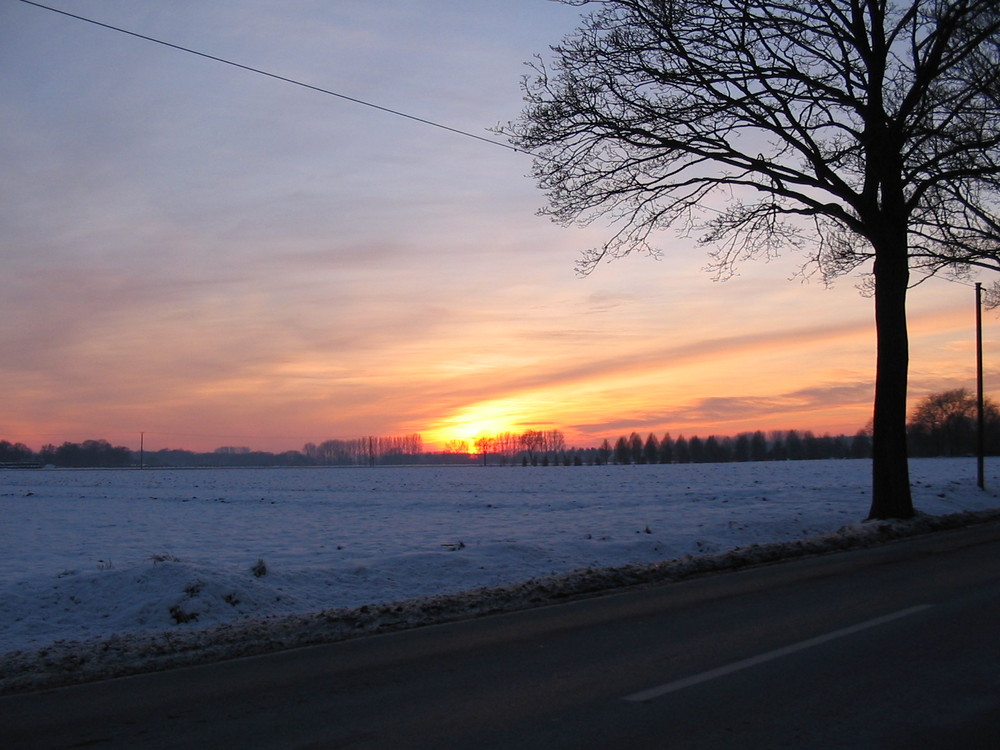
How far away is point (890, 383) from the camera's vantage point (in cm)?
1739

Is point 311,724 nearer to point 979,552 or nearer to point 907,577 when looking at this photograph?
point 907,577

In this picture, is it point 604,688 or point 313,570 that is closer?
point 604,688

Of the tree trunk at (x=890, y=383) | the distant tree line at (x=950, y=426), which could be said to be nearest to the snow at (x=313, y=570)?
the tree trunk at (x=890, y=383)

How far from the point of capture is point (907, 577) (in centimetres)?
1032

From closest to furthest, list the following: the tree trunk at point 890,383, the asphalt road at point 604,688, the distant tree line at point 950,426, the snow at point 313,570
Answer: the asphalt road at point 604,688, the snow at point 313,570, the tree trunk at point 890,383, the distant tree line at point 950,426

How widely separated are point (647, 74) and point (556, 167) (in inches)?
100

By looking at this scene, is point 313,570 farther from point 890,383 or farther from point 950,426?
point 950,426

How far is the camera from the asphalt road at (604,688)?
480 centimetres

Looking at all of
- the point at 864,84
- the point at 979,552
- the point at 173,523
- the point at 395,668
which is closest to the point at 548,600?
the point at 395,668

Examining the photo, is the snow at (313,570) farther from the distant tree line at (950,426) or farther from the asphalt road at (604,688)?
the distant tree line at (950,426)

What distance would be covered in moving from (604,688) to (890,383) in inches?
552

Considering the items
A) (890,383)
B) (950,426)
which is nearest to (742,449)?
(950,426)

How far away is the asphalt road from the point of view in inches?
189

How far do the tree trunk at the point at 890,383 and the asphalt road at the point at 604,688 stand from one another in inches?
353
